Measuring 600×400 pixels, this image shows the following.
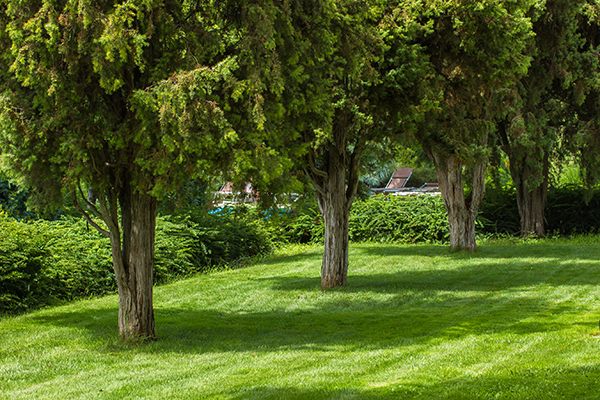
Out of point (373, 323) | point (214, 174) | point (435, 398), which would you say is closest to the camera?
point (435, 398)

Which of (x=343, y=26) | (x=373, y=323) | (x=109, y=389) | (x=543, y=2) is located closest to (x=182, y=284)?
(x=373, y=323)

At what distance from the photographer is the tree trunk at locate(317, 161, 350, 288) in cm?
1295

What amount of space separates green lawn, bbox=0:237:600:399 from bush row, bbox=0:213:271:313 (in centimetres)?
70

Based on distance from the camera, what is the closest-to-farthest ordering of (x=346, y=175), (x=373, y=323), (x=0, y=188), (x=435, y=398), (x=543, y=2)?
(x=435, y=398)
(x=373, y=323)
(x=346, y=175)
(x=0, y=188)
(x=543, y=2)

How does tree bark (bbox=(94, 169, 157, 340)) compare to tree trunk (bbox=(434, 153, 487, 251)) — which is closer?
tree bark (bbox=(94, 169, 157, 340))

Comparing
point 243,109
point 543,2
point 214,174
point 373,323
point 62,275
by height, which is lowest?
point 373,323

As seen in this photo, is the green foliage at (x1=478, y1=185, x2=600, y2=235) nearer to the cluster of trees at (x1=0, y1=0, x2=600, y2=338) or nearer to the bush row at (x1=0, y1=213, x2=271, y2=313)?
the bush row at (x1=0, y1=213, x2=271, y2=313)

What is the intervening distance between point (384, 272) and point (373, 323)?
6507 mm

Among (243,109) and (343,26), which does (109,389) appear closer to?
(243,109)

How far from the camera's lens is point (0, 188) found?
15867 mm

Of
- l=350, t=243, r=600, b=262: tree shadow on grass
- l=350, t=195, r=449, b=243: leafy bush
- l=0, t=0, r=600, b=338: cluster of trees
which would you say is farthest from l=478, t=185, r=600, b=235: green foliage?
l=0, t=0, r=600, b=338: cluster of trees

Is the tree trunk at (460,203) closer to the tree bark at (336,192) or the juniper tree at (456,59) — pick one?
the juniper tree at (456,59)

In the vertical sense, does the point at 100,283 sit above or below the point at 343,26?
below

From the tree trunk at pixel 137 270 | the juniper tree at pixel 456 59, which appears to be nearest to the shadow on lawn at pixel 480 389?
the tree trunk at pixel 137 270
